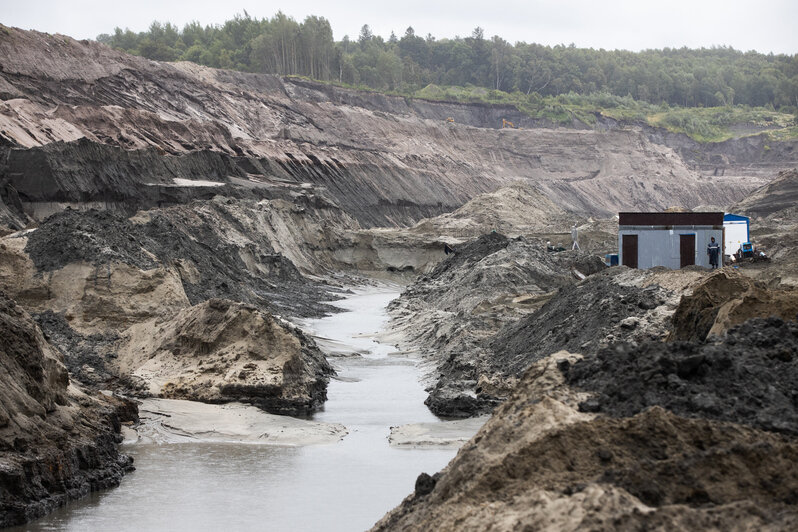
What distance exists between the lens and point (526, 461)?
22.0 feet

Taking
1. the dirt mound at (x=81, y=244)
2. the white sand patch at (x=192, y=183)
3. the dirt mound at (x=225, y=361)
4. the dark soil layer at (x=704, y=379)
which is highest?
the white sand patch at (x=192, y=183)

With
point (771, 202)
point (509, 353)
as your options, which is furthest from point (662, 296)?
point (771, 202)

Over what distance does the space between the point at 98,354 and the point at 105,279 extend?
279 cm

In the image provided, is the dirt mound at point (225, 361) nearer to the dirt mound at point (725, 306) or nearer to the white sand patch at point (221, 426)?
the white sand patch at point (221, 426)

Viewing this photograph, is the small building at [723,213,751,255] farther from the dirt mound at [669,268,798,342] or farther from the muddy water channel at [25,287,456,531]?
the dirt mound at [669,268,798,342]

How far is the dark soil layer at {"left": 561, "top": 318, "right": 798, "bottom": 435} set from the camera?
23.1ft

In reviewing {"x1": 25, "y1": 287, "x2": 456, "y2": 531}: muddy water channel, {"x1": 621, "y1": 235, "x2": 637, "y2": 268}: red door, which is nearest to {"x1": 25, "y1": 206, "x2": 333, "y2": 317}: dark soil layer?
{"x1": 25, "y1": 287, "x2": 456, "y2": 531}: muddy water channel

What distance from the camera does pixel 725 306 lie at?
11.3m

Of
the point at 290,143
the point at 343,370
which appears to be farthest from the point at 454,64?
the point at 343,370

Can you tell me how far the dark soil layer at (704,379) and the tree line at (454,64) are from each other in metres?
116

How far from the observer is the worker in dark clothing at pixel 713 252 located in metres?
29.4

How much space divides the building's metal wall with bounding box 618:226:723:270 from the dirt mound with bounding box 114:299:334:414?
15640 millimetres

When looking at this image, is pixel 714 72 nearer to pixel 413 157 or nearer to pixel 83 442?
pixel 413 157

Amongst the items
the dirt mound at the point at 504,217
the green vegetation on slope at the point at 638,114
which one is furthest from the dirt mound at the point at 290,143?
the dirt mound at the point at 504,217
